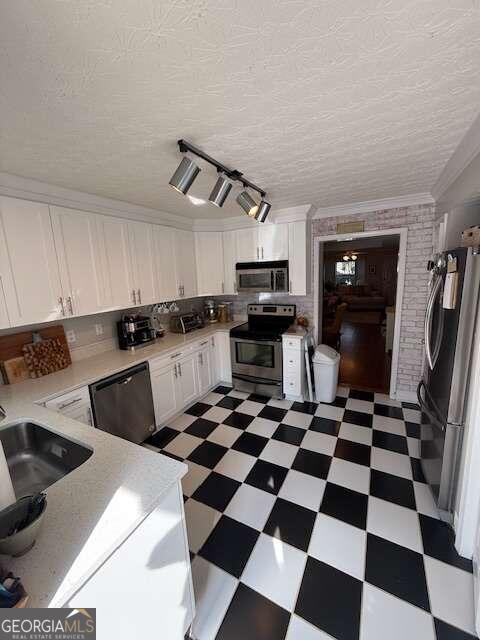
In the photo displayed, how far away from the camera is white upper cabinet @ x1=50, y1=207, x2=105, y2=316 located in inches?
83.4

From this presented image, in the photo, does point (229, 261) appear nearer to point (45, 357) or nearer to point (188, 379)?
point (188, 379)

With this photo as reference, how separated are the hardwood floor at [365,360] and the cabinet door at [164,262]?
107 inches

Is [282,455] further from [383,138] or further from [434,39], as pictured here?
[434,39]

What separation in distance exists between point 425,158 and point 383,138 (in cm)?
57

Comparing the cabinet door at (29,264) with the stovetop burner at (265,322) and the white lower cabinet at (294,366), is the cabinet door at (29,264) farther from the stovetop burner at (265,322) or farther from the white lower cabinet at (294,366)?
the white lower cabinet at (294,366)

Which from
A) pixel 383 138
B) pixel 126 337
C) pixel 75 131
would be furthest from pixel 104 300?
pixel 383 138

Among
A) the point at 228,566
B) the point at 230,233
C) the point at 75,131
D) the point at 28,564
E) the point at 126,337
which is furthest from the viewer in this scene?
the point at 230,233

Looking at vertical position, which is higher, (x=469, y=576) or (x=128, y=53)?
(x=128, y=53)

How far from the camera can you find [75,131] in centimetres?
130

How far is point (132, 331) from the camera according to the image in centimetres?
282

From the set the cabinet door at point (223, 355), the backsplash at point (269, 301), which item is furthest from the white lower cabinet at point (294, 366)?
the cabinet door at point (223, 355)

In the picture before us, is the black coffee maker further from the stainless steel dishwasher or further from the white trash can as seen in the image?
the white trash can

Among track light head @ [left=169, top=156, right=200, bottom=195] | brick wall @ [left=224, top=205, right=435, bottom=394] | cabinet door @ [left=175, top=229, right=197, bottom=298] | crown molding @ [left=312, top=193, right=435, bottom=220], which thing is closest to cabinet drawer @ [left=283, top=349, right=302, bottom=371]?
brick wall @ [left=224, top=205, right=435, bottom=394]

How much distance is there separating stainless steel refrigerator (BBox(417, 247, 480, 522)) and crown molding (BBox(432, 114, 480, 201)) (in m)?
0.58
